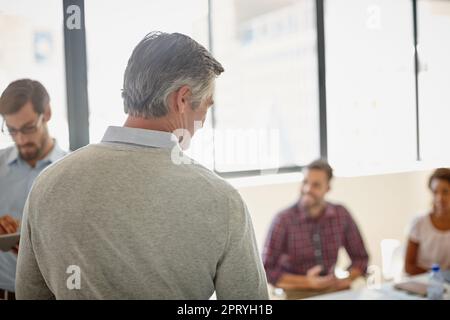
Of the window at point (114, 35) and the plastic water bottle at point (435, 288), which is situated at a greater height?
the window at point (114, 35)

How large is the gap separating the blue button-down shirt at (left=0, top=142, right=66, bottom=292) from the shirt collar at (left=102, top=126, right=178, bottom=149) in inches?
16.1

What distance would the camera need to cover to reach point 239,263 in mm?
682

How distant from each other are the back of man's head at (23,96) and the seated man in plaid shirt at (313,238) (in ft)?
3.82

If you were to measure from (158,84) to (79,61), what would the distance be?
0.29m

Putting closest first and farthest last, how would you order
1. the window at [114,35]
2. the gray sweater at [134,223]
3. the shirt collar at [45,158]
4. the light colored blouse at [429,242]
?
the gray sweater at [134,223] → the window at [114,35] → the shirt collar at [45,158] → the light colored blouse at [429,242]

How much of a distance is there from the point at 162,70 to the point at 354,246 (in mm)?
1546

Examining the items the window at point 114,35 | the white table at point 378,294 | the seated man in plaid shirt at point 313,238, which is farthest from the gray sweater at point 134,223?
the seated man in plaid shirt at point 313,238

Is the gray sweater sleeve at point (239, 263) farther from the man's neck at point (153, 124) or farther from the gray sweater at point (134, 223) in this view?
the man's neck at point (153, 124)

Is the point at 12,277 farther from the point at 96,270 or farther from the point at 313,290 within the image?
the point at 313,290

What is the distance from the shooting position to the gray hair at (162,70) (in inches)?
27.1

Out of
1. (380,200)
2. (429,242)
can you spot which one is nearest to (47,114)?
(429,242)

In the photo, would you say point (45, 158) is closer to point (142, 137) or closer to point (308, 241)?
point (142, 137)

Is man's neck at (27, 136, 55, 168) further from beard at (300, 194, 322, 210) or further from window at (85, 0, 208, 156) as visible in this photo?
beard at (300, 194, 322, 210)

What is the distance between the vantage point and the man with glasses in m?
1.02
